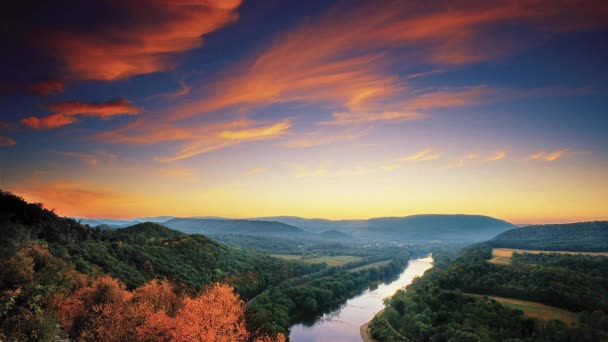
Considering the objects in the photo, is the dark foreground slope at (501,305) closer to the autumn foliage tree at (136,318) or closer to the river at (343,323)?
the river at (343,323)

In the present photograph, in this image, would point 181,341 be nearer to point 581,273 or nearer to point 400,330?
point 400,330

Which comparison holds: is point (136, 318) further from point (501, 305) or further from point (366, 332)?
point (501, 305)

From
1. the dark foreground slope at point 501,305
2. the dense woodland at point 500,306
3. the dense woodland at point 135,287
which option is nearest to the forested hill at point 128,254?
the dense woodland at point 135,287

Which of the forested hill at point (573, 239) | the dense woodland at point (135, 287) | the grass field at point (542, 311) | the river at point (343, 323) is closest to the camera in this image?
the dense woodland at point (135, 287)

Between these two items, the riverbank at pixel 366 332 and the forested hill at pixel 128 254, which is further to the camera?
the riverbank at pixel 366 332

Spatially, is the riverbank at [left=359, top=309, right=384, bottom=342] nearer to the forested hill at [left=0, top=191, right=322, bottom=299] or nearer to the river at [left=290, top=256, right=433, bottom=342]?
the river at [left=290, top=256, right=433, bottom=342]

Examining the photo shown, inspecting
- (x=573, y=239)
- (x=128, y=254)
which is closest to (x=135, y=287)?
(x=128, y=254)

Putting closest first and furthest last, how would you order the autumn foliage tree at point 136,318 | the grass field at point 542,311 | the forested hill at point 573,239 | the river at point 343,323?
the autumn foliage tree at point 136,318, the grass field at point 542,311, the river at point 343,323, the forested hill at point 573,239

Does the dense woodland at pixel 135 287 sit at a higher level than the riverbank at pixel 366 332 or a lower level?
higher
